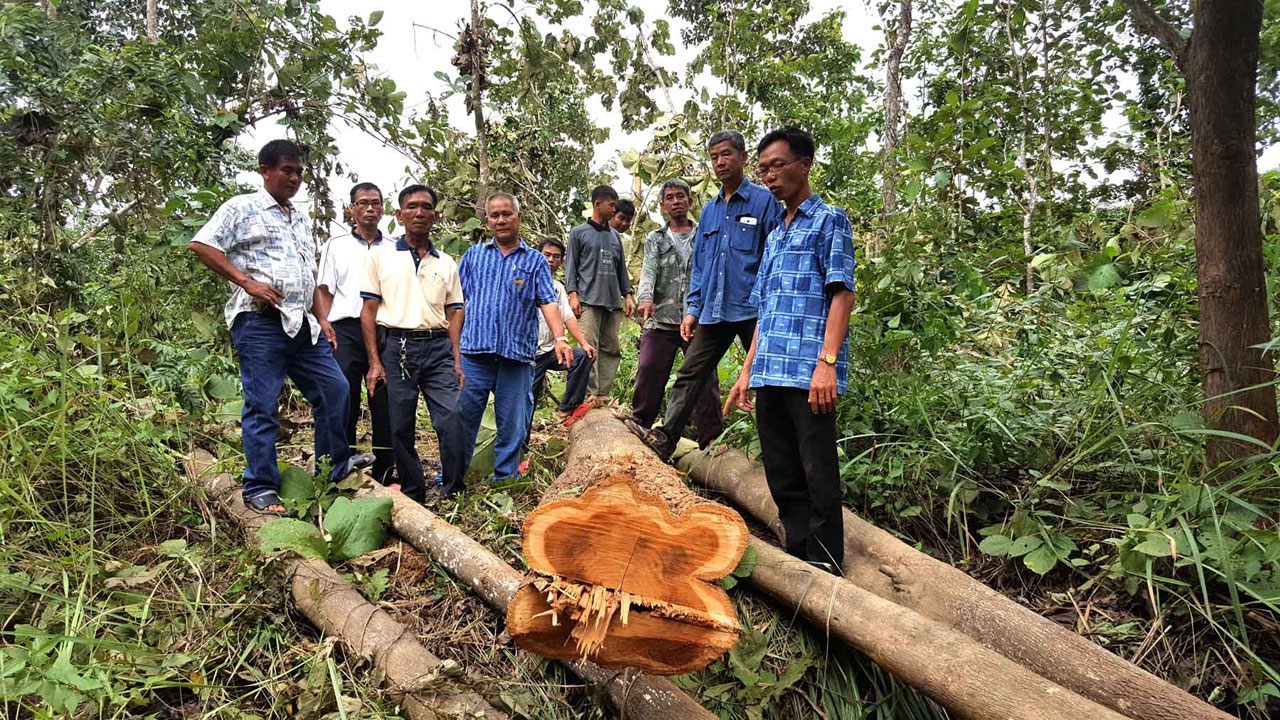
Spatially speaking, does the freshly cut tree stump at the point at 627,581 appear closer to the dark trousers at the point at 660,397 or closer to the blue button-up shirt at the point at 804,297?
the blue button-up shirt at the point at 804,297

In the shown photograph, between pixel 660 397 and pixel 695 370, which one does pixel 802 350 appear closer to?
pixel 695 370

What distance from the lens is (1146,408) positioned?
9.89 ft

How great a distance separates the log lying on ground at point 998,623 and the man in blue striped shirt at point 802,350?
0.64ft

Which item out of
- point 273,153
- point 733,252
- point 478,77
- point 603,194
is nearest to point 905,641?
point 733,252

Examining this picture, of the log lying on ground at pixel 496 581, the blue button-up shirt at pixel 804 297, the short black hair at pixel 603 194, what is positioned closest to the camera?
the log lying on ground at pixel 496 581

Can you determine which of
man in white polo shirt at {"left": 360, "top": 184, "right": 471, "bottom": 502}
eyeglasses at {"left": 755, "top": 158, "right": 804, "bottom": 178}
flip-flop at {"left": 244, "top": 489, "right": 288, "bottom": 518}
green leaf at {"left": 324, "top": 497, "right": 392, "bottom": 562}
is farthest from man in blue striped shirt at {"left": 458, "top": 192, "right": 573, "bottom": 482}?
eyeglasses at {"left": 755, "top": 158, "right": 804, "bottom": 178}

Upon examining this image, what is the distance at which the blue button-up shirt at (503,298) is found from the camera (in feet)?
13.1

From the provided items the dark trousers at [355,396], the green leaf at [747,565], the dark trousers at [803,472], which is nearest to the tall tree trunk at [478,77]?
the dark trousers at [355,396]

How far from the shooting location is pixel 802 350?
2879 millimetres

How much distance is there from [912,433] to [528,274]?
2.30m

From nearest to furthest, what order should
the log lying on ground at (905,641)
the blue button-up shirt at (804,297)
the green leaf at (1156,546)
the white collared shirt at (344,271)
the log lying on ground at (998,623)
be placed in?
the log lying on ground at (905,641) < the log lying on ground at (998,623) < the green leaf at (1156,546) < the blue button-up shirt at (804,297) < the white collared shirt at (344,271)

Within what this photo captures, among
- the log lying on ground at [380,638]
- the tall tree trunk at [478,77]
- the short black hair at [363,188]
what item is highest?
the tall tree trunk at [478,77]

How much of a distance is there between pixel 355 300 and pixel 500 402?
112cm

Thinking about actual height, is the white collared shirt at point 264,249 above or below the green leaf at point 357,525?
above
